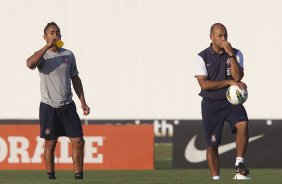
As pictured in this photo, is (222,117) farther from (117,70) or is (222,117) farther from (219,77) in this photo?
(117,70)

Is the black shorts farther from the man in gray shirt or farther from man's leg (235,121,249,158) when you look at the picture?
man's leg (235,121,249,158)

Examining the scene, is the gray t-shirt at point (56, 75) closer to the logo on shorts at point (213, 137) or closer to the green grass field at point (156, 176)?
the green grass field at point (156, 176)

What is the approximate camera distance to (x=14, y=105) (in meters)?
36.7

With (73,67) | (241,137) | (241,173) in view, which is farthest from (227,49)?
(73,67)

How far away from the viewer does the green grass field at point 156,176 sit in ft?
36.6

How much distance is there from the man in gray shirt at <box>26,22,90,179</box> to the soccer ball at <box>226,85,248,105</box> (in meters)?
1.88

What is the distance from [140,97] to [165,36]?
224cm

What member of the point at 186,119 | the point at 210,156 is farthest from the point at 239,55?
the point at 186,119

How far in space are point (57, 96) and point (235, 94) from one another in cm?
219

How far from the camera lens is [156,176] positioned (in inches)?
664

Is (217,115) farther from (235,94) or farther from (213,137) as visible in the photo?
(235,94)

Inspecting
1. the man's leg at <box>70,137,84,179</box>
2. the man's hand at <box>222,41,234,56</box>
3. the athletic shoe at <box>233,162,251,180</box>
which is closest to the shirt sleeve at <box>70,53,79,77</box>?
the man's leg at <box>70,137,84,179</box>

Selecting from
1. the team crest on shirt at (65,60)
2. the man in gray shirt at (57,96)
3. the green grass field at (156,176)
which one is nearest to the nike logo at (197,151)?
the green grass field at (156,176)

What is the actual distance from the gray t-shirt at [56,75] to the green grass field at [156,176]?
97 cm
